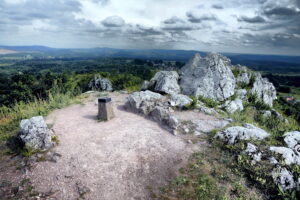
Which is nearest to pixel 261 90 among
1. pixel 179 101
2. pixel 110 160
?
pixel 179 101

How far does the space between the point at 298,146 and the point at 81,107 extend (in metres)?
11.5

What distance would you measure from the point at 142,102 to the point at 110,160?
535 cm

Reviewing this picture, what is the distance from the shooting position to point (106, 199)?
14.9ft

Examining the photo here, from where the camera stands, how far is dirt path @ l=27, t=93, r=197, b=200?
15.8 ft

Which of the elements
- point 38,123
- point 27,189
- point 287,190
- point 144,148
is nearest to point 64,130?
point 38,123

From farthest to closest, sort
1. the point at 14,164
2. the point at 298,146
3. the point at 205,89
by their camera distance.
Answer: the point at 205,89 < the point at 298,146 < the point at 14,164

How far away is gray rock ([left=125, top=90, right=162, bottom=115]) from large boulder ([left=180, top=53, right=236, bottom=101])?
5.06 m

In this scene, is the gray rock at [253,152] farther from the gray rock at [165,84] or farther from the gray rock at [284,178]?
the gray rock at [165,84]

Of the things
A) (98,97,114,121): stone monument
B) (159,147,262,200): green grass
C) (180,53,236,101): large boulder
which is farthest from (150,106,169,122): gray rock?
(180,53,236,101): large boulder

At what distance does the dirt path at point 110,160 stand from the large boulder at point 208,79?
8.16 meters

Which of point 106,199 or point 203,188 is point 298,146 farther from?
point 106,199

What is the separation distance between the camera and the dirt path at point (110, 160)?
4.83 metres

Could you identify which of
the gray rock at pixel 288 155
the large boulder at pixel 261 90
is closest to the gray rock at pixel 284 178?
the gray rock at pixel 288 155

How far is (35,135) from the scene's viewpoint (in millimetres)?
6312
